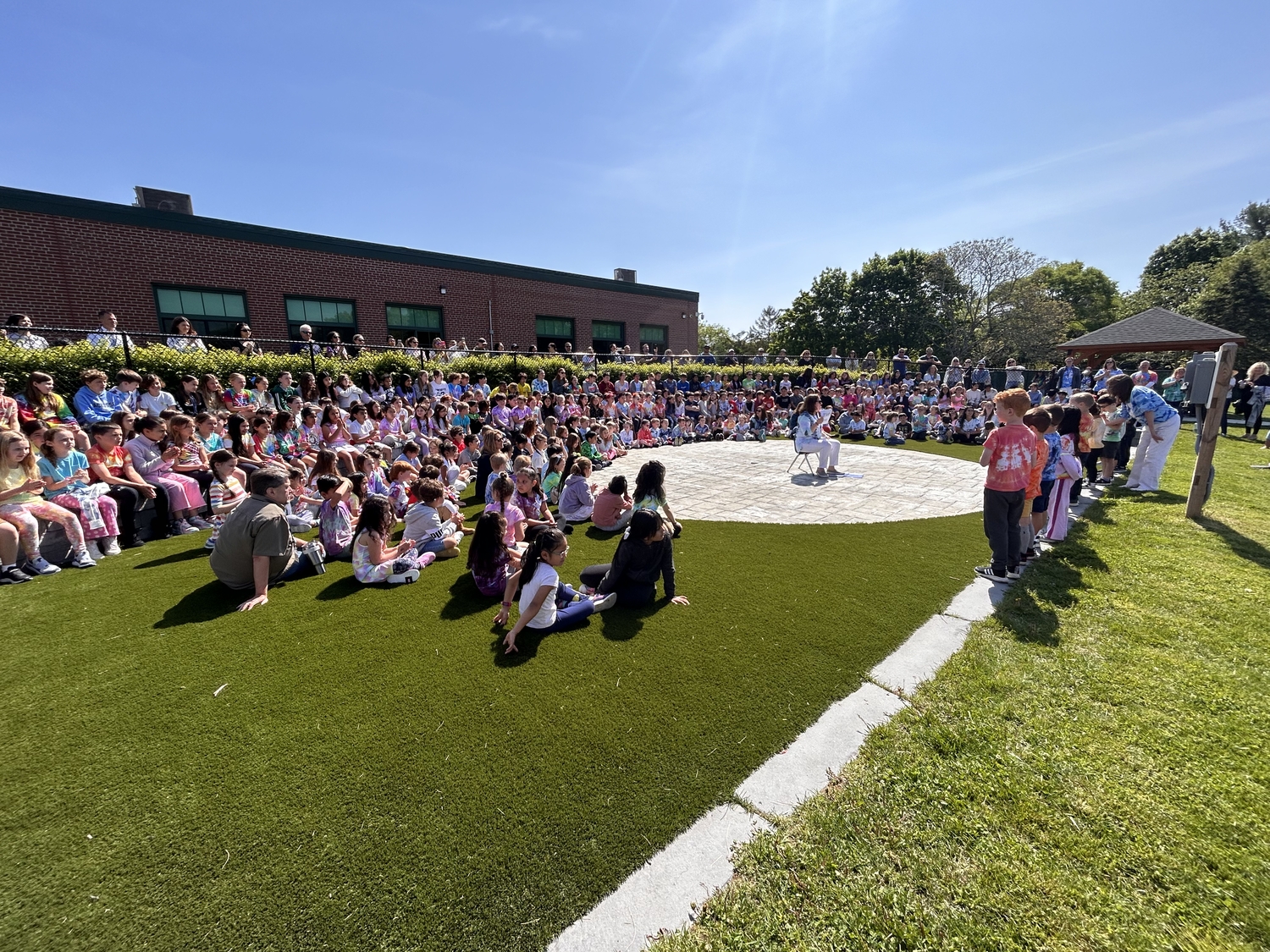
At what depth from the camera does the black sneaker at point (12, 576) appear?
542cm

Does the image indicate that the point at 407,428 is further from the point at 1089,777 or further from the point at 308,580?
the point at 1089,777

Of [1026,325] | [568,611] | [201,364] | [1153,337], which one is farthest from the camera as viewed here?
[1026,325]

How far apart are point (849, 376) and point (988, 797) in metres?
24.2

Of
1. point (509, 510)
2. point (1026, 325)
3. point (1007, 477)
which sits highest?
point (1026, 325)

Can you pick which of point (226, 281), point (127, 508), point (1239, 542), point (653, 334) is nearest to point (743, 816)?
point (1239, 542)

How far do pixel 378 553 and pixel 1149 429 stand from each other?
11.7 meters

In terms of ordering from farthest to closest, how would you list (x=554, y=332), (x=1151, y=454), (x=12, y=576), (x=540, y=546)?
(x=554, y=332) → (x=1151, y=454) → (x=12, y=576) → (x=540, y=546)

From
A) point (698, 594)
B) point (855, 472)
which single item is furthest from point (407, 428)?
point (855, 472)

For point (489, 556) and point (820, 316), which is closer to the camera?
point (489, 556)

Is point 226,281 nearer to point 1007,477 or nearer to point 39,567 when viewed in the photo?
point 39,567

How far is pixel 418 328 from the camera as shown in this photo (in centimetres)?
2142

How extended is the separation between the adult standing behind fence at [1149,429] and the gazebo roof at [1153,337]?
18.7m

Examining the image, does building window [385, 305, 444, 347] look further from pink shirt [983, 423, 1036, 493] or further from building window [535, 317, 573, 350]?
pink shirt [983, 423, 1036, 493]

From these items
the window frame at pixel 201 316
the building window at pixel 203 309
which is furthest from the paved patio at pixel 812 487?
the building window at pixel 203 309
